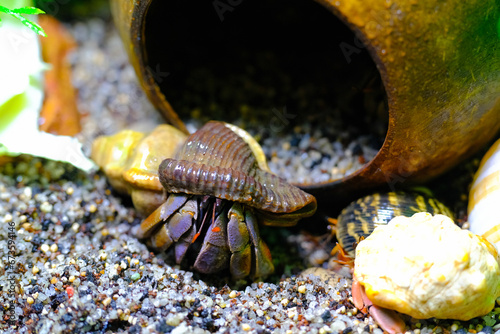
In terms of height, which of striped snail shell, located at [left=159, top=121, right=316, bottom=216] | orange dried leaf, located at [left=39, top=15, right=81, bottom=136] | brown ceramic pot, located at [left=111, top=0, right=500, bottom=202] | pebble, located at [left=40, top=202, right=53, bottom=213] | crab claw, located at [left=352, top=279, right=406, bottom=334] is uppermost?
brown ceramic pot, located at [left=111, top=0, right=500, bottom=202]

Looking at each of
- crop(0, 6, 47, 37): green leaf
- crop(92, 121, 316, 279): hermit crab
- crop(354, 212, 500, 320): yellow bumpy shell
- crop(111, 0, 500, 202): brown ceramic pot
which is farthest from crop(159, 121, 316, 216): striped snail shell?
crop(0, 6, 47, 37): green leaf

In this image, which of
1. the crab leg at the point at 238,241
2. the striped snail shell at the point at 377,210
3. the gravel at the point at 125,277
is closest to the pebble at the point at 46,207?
the gravel at the point at 125,277

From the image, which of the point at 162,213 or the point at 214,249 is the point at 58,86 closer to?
the point at 162,213

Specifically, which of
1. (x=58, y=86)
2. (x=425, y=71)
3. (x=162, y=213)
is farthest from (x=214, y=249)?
(x=58, y=86)

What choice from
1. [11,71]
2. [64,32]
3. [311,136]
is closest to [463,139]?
[311,136]

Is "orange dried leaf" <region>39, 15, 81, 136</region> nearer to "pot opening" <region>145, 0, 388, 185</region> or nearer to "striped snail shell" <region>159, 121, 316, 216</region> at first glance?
"pot opening" <region>145, 0, 388, 185</region>

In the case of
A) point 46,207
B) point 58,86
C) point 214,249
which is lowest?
point 46,207
